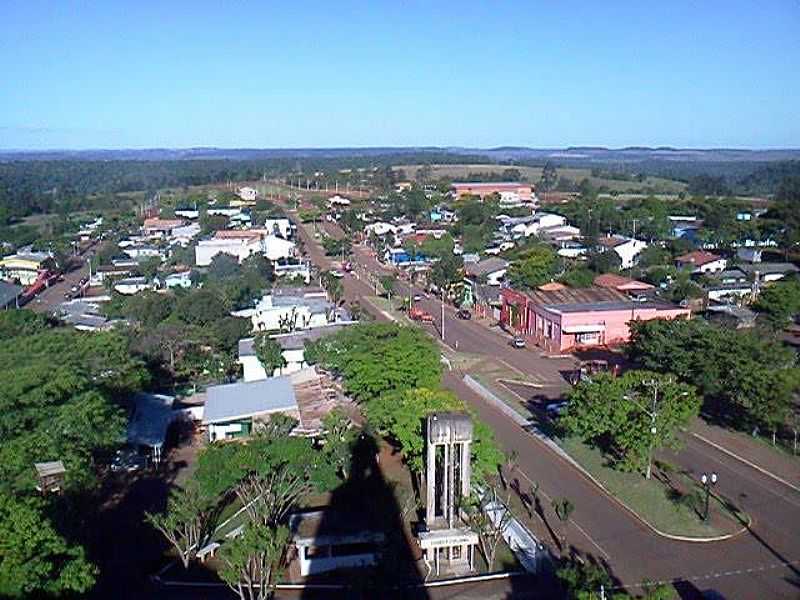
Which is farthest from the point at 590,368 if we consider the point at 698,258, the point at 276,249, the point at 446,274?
the point at 276,249

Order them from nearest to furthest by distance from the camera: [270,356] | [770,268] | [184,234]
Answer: [270,356] < [770,268] < [184,234]

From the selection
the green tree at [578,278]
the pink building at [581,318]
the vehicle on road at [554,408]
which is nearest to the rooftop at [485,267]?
the green tree at [578,278]

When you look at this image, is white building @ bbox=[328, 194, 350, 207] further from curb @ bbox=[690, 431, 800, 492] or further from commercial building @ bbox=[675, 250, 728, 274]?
curb @ bbox=[690, 431, 800, 492]

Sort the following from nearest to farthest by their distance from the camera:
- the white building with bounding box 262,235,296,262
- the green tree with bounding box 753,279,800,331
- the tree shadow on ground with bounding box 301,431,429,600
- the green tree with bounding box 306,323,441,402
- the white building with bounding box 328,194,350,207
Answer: the tree shadow on ground with bounding box 301,431,429,600
the green tree with bounding box 306,323,441,402
the green tree with bounding box 753,279,800,331
the white building with bounding box 262,235,296,262
the white building with bounding box 328,194,350,207

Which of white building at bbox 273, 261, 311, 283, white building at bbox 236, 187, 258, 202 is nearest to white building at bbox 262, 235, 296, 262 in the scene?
white building at bbox 273, 261, 311, 283

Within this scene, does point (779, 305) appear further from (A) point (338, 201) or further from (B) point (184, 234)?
(A) point (338, 201)

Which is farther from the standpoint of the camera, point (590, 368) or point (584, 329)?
point (584, 329)

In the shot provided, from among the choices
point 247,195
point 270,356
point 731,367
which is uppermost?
point 731,367
